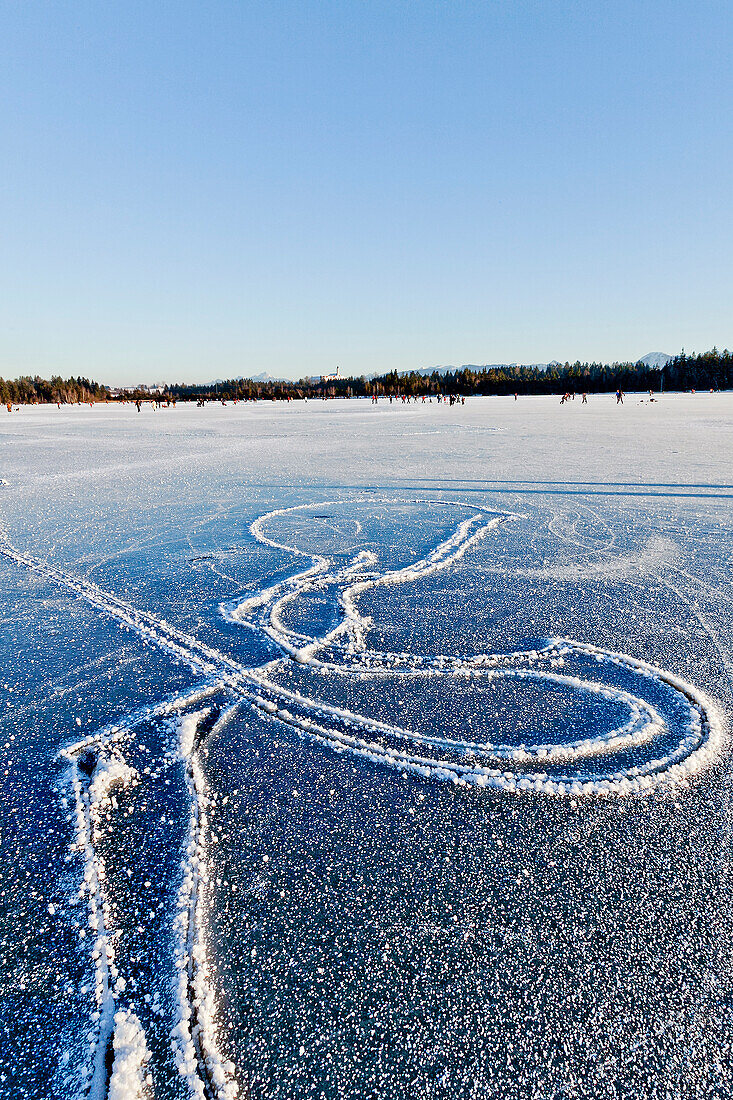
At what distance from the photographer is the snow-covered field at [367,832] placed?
4.46 ft

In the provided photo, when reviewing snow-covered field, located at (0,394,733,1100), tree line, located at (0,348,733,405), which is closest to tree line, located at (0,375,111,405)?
tree line, located at (0,348,733,405)

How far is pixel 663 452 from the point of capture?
1326 centimetres

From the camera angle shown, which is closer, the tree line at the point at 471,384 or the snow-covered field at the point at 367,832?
the snow-covered field at the point at 367,832

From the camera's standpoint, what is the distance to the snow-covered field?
1359 mm

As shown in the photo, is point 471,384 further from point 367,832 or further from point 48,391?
point 367,832

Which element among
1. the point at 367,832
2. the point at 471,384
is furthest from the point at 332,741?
the point at 471,384

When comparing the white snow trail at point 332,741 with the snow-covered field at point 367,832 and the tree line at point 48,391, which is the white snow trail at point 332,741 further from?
the tree line at point 48,391

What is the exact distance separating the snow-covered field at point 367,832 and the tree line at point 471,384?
3939 inches

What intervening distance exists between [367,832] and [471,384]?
119 metres

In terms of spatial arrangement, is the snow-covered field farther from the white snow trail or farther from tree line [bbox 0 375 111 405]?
tree line [bbox 0 375 111 405]

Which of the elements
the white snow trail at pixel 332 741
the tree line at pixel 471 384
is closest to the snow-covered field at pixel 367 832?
the white snow trail at pixel 332 741

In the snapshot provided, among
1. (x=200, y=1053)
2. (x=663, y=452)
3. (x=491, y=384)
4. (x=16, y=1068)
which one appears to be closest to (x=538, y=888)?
(x=200, y=1053)

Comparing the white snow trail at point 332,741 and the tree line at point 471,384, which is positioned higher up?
the tree line at point 471,384

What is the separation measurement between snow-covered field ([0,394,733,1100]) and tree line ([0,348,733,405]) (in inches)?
3939
